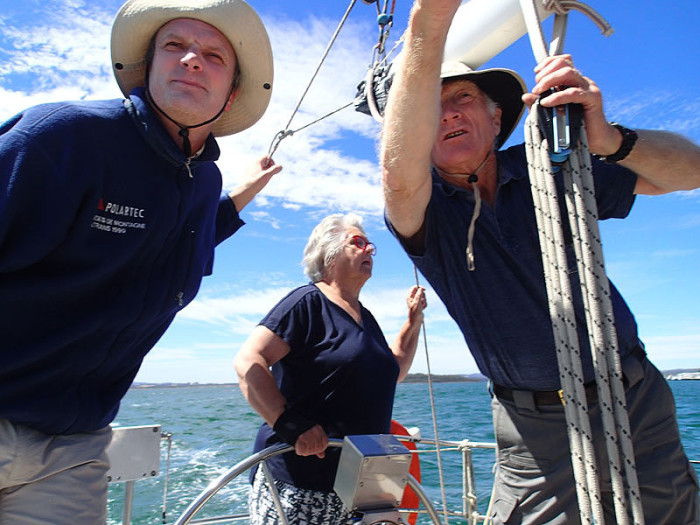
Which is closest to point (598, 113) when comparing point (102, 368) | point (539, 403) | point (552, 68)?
point (552, 68)

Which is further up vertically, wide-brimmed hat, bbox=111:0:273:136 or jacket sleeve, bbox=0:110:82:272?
wide-brimmed hat, bbox=111:0:273:136

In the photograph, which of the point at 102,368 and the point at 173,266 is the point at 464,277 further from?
the point at 102,368

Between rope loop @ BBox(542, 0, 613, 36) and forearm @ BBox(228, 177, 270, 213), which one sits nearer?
rope loop @ BBox(542, 0, 613, 36)

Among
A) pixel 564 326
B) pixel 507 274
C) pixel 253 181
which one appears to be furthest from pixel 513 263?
pixel 253 181

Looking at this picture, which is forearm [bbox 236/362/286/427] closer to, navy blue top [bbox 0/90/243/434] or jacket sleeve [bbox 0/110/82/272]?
Answer: navy blue top [bbox 0/90/243/434]

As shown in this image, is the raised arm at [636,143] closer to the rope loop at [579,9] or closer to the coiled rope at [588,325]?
the coiled rope at [588,325]

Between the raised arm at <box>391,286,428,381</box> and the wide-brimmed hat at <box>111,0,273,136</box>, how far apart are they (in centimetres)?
137

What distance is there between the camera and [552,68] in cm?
107

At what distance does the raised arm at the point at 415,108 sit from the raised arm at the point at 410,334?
1.50 meters

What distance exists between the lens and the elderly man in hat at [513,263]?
4.19 ft

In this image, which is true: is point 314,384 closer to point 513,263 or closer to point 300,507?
point 300,507

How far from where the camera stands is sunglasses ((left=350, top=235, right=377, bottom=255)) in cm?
249

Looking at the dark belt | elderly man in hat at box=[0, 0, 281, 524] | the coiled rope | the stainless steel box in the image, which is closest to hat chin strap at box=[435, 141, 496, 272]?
the coiled rope

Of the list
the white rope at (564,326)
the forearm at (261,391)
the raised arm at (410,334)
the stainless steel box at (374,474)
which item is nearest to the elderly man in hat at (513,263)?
the white rope at (564,326)
